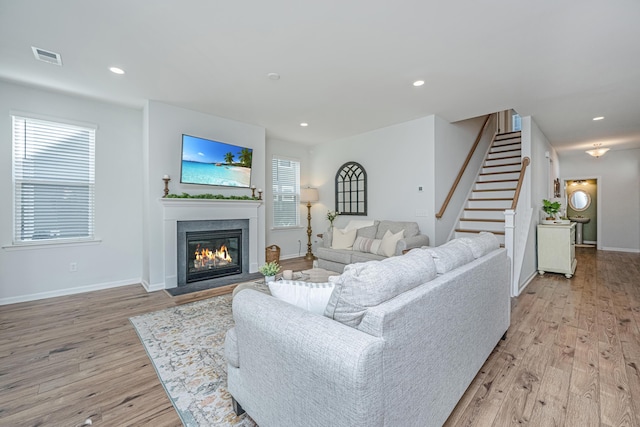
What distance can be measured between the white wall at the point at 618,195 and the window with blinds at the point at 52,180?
10941 mm

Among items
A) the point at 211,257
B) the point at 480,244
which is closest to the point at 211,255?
the point at 211,257

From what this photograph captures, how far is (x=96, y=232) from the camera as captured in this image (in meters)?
3.91

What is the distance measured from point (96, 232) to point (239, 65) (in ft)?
10.4

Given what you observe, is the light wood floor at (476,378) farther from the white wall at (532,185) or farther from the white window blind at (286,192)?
the white window blind at (286,192)

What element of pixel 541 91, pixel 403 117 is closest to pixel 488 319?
pixel 541 91

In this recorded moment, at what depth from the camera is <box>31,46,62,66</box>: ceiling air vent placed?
8.55 ft

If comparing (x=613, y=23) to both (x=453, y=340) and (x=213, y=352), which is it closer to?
(x=453, y=340)

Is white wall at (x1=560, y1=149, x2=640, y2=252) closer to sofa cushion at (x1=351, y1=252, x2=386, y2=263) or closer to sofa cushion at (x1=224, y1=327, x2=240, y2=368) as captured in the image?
sofa cushion at (x1=351, y1=252, x2=386, y2=263)

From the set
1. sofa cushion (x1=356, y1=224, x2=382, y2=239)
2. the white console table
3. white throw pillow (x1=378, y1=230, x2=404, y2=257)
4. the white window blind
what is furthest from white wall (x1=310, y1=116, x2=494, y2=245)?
the white console table

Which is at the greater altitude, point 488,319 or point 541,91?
point 541,91

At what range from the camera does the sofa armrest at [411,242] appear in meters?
3.85

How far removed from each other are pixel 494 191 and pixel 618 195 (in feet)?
14.9

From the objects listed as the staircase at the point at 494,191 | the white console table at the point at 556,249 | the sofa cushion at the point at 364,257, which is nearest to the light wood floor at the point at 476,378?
the white console table at the point at 556,249

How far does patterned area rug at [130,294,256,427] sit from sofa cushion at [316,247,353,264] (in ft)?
5.72
